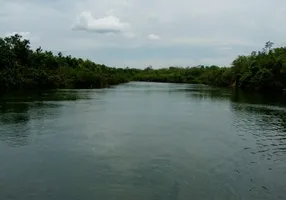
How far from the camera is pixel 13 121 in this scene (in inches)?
1131

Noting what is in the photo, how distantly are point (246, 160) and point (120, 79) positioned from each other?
350ft

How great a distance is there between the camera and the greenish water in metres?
13.9

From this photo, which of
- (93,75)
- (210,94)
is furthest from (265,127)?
(93,75)

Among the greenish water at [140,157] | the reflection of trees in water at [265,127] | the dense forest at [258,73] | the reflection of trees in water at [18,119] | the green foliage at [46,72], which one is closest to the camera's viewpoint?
the greenish water at [140,157]

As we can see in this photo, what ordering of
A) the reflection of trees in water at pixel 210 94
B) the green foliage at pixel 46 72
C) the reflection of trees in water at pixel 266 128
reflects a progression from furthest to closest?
the green foliage at pixel 46 72 < the reflection of trees in water at pixel 210 94 < the reflection of trees in water at pixel 266 128

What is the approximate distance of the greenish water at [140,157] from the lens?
13.9m

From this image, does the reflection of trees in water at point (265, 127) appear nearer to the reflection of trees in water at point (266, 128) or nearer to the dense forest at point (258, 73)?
the reflection of trees in water at point (266, 128)

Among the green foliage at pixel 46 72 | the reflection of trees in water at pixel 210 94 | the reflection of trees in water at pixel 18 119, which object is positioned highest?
the green foliage at pixel 46 72

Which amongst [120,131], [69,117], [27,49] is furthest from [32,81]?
[120,131]

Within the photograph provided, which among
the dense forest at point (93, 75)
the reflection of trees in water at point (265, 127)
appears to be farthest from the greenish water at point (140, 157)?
the dense forest at point (93, 75)

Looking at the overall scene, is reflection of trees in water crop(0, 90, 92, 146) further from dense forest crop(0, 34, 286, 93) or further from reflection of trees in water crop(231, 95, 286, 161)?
dense forest crop(0, 34, 286, 93)

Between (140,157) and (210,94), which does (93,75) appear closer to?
(210,94)

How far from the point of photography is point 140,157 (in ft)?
61.0

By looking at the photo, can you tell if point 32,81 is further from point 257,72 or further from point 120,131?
point 120,131
